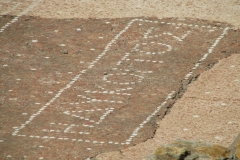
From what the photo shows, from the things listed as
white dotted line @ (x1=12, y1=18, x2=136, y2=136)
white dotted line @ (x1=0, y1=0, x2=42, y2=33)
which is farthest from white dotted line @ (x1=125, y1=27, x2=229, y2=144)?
white dotted line @ (x1=0, y1=0, x2=42, y2=33)

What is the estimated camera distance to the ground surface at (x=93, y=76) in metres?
5.93

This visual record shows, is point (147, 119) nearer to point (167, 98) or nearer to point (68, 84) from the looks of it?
point (167, 98)

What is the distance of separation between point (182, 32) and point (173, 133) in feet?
7.82

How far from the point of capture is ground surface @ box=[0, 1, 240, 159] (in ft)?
19.5

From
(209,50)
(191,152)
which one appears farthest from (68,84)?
(191,152)

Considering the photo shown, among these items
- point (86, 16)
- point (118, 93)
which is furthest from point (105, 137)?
point (86, 16)

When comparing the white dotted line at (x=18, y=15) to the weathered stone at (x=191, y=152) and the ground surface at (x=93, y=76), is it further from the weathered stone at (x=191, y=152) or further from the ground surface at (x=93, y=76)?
the weathered stone at (x=191, y=152)

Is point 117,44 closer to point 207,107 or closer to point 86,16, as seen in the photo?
point 86,16

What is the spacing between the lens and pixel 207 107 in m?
6.39

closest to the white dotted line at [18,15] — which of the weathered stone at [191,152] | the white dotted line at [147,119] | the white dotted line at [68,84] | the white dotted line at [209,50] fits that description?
the white dotted line at [68,84]

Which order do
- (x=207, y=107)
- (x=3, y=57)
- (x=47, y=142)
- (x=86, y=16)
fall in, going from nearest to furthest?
(x=47, y=142)
(x=207, y=107)
(x=3, y=57)
(x=86, y=16)

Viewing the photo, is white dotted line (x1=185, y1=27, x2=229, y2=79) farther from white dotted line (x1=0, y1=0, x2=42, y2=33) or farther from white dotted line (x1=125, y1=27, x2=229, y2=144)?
white dotted line (x1=0, y1=0, x2=42, y2=33)

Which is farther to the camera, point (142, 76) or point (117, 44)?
point (117, 44)

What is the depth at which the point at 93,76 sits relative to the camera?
23.5ft
